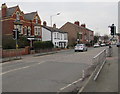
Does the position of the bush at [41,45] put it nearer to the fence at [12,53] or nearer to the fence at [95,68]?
the fence at [12,53]

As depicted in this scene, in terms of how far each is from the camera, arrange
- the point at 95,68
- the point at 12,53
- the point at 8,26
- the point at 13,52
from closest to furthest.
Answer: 1. the point at 95,68
2. the point at 12,53
3. the point at 13,52
4. the point at 8,26

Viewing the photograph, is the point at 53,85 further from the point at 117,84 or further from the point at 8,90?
the point at 117,84

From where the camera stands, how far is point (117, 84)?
744cm

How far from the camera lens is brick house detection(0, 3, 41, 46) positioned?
38281 mm

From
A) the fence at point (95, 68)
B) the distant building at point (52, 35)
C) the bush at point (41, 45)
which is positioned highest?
the distant building at point (52, 35)

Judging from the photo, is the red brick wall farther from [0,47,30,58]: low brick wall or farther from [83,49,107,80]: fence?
[83,49,107,80]: fence

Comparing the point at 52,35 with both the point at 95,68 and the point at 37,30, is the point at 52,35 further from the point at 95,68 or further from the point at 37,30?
the point at 95,68

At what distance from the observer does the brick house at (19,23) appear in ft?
126

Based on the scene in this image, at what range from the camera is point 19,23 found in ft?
132

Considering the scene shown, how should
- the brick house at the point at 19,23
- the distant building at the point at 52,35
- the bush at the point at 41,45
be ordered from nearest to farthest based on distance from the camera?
the bush at the point at 41,45 → the brick house at the point at 19,23 → the distant building at the point at 52,35

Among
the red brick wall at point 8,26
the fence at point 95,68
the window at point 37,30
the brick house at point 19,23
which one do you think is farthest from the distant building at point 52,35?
the fence at point 95,68

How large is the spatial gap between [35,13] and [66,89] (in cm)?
4147

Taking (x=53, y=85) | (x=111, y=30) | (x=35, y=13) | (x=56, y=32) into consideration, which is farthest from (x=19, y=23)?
(x=53, y=85)

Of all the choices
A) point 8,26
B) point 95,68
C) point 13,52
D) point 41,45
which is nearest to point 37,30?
point 8,26
